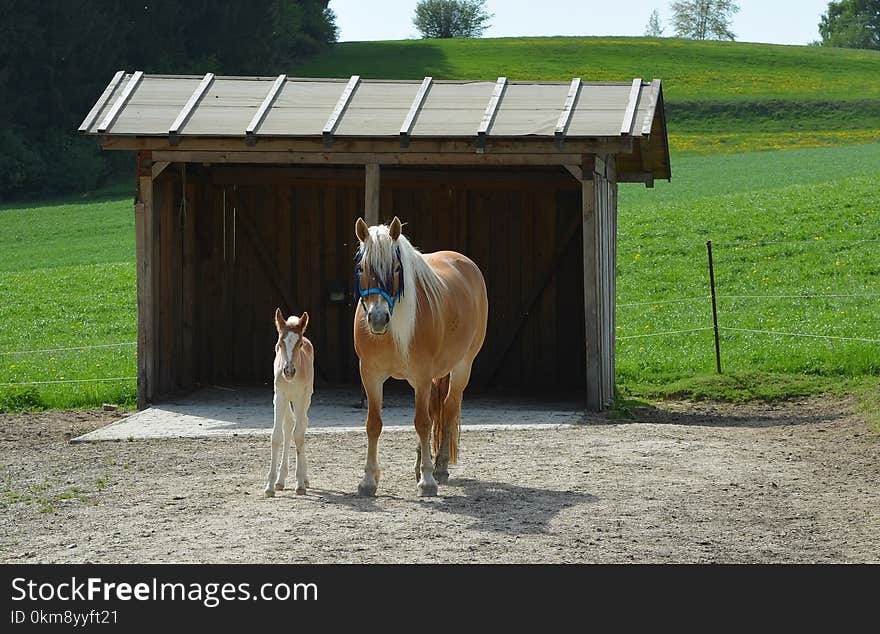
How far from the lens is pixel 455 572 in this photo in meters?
5.93

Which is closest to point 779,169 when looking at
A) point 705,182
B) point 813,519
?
point 705,182

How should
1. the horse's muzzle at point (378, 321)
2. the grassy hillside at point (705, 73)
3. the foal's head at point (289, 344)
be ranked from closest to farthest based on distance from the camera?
the horse's muzzle at point (378, 321), the foal's head at point (289, 344), the grassy hillside at point (705, 73)

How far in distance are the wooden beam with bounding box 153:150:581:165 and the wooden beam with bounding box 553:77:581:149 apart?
355mm

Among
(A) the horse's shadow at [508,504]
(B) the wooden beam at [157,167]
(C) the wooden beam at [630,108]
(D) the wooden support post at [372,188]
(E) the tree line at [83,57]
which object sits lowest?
(A) the horse's shadow at [508,504]

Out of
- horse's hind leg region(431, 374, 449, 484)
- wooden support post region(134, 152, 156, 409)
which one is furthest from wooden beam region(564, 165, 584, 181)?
wooden support post region(134, 152, 156, 409)

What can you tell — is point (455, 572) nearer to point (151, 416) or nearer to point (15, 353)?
point (151, 416)

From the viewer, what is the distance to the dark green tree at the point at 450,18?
92688mm

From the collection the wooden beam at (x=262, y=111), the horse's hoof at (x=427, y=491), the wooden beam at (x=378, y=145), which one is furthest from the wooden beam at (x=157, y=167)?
the horse's hoof at (x=427, y=491)

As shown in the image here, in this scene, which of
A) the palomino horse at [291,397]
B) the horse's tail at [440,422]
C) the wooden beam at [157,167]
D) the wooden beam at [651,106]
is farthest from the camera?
the wooden beam at [157,167]

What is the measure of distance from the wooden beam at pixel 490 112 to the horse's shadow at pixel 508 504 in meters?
4.46

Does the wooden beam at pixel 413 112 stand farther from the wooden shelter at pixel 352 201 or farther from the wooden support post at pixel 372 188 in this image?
the wooden support post at pixel 372 188

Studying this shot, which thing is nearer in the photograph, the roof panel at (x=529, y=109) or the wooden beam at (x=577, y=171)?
the roof panel at (x=529, y=109)

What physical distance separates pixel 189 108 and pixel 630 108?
15.3 feet

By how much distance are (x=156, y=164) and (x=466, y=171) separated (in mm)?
4038
